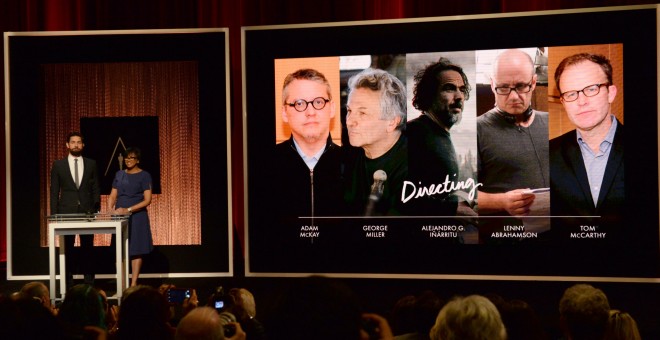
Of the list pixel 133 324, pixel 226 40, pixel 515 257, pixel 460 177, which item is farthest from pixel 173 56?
pixel 133 324

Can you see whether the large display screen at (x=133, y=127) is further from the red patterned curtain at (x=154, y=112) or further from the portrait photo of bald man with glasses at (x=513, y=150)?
the portrait photo of bald man with glasses at (x=513, y=150)

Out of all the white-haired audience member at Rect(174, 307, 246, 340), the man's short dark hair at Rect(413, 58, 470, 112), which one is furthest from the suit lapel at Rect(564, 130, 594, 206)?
the white-haired audience member at Rect(174, 307, 246, 340)

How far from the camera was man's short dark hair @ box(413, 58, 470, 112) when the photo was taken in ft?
20.4

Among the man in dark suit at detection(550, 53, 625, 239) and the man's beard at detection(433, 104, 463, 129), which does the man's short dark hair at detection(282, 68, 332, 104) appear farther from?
the man in dark suit at detection(550, 53, 625, 239)

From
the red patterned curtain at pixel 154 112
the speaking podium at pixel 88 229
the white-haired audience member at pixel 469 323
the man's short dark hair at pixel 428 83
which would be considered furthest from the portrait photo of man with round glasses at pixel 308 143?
the white-haired audience member at pixel 469 323

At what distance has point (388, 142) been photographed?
249 inches

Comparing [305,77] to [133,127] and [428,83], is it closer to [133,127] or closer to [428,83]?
[428,83]

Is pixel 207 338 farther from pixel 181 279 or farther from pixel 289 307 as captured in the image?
pixel 181 279

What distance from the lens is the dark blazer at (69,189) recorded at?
5887 millimetres

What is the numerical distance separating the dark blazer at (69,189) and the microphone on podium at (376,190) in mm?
2152

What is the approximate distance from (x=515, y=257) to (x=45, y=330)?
5.04 m

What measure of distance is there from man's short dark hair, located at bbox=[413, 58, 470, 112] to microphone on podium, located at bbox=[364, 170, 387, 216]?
24.3 inches

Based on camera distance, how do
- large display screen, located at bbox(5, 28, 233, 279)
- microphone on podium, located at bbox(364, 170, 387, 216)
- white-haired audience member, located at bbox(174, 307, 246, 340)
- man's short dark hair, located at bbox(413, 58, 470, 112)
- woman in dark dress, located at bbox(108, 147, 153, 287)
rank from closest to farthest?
white-haired audience member, located at bbox(174, 307, 246, 340), woman in dark dress, located at bbox(108, 147, 153, 287), man's short dark hair, located at bbox(413, 58, 470, 112), microphone on podium, located at bbox(364, 170, 387, 216), large display screen, located at bbox(5, 28, 233, 279)

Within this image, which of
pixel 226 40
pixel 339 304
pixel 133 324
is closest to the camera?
pixel 339 304
